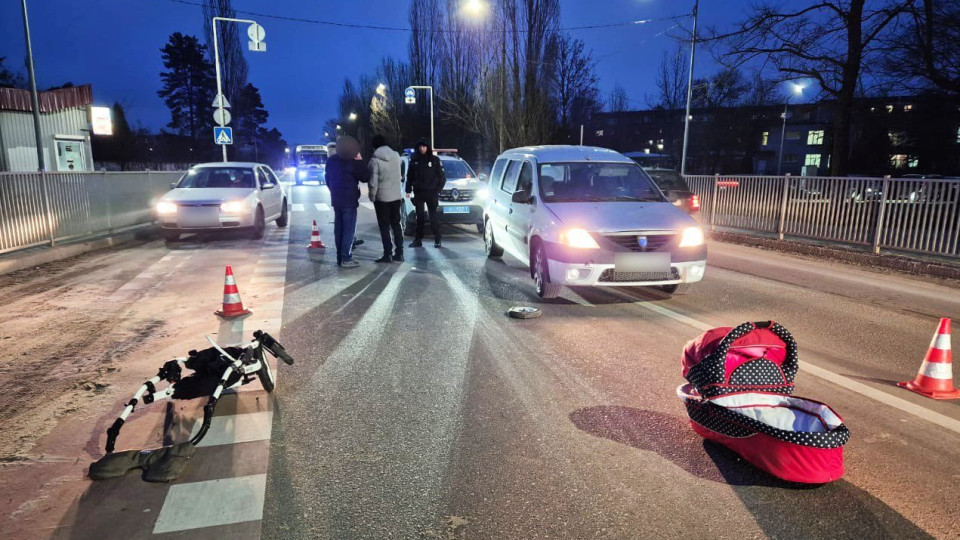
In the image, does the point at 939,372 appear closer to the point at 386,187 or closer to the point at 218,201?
the point at 386,187

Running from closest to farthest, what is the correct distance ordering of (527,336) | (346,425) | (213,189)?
(346,425)
(527,336)
(213,189)

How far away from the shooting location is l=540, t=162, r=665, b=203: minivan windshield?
7277 millimetres

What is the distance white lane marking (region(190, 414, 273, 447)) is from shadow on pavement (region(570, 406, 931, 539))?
1963 millimetres

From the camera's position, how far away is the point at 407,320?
604 centimetres

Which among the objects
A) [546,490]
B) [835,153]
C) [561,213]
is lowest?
[546,490]

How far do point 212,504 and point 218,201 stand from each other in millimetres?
10160

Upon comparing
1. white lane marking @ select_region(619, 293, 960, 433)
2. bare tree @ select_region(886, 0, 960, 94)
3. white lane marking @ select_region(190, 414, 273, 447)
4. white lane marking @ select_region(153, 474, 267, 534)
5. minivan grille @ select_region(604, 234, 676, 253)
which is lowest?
white lane marking @ select_region(153, 474, 267, 534)

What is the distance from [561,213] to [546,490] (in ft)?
13.8

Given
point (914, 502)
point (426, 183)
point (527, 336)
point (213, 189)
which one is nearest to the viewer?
point (914, 502)

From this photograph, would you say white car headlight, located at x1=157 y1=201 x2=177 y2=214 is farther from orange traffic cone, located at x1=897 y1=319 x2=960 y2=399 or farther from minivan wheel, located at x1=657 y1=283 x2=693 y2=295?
orange traffic cone, located at x1=897 y1=319 x2=960 y2=399

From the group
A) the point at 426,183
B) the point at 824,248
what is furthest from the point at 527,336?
the point at 824,248

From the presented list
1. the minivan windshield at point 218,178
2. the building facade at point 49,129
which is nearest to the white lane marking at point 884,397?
the minivan windshield at point 218,178

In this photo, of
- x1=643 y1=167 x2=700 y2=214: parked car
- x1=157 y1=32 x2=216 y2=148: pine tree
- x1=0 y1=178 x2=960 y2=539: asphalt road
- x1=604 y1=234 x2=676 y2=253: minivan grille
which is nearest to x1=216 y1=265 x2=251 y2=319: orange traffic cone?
x1=0 y1=178 x2=960 y2=539: asphalt road

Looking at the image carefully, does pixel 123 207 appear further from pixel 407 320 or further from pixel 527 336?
pixel 527 336
